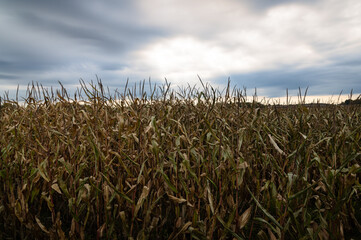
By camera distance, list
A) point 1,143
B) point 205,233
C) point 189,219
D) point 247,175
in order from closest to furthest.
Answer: point 205,233
point 189,219
point 247,175
point 1,143

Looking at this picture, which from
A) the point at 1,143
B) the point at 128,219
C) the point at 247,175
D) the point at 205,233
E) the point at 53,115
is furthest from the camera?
the point at 53,115

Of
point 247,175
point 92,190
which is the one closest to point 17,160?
point 92,190

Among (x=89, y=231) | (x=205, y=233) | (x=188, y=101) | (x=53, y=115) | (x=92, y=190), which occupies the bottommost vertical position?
(x=89, y=231)

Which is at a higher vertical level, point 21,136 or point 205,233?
point 21,136

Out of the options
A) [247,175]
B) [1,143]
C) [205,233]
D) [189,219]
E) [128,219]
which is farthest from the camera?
[1,143]

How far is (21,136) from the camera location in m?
2.71

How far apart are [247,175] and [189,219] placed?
88 cm

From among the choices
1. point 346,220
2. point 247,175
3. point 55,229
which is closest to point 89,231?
point 55,229

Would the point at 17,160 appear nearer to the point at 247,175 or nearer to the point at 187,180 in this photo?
the point at 187,180

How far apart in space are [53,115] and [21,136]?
3.84 feet

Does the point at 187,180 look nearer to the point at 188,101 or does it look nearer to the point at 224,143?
the point at 224,143

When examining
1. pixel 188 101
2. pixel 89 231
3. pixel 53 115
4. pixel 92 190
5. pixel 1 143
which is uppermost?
pixel 188 101

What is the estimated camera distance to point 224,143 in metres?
2.26

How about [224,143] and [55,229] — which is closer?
[55,229]
